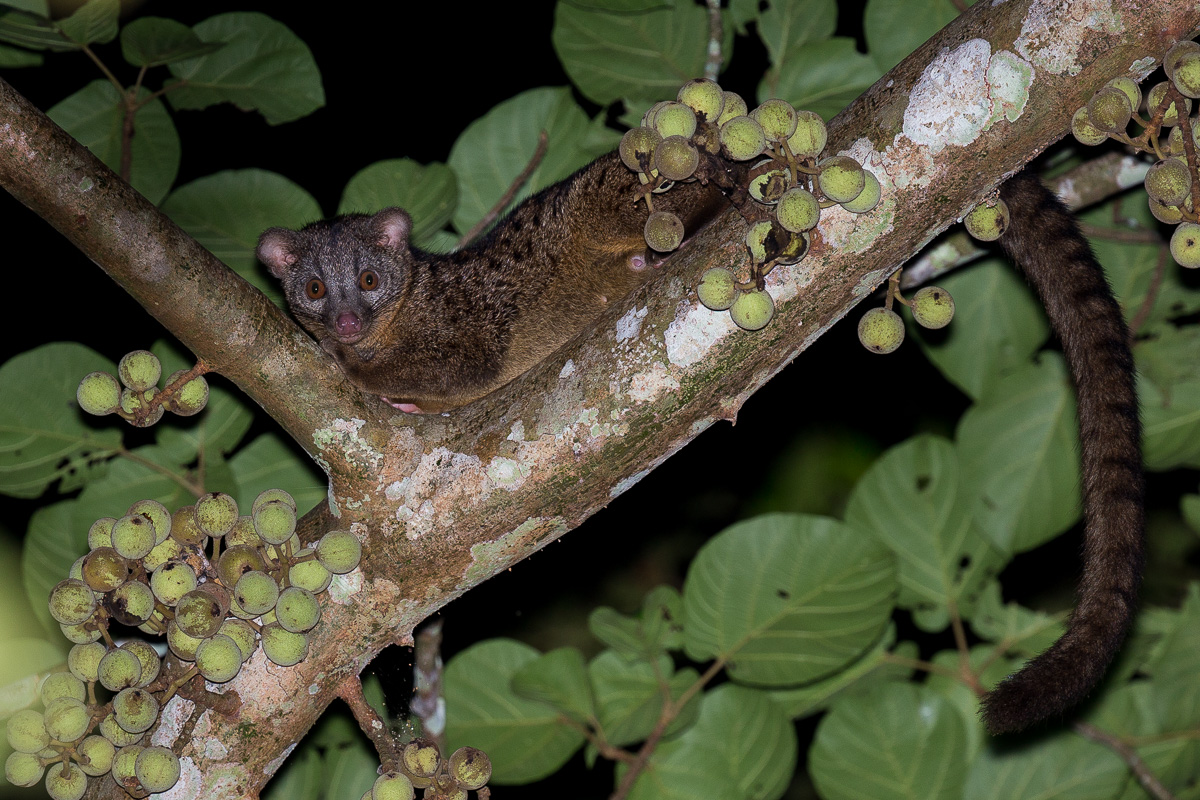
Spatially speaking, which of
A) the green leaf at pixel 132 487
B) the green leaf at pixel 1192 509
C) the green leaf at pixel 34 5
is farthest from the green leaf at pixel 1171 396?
the green leaf at pixel 34 5

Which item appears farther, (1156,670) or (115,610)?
(1156,670)

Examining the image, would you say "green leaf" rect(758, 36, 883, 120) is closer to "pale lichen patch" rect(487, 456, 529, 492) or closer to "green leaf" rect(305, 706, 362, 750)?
"pale lichen patch" rect(487, 456, 529, 492)

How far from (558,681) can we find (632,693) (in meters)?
0.36

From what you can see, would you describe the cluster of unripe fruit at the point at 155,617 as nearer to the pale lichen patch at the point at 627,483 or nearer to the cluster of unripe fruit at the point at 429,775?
the cluster of unripe fruit at the point at 429,775

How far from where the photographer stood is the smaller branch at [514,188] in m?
4.07

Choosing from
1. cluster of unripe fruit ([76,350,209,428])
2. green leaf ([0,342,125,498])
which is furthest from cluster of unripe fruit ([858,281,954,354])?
green leaf ([0,342,125,498])

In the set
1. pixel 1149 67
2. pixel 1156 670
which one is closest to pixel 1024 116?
pixel 1149 67

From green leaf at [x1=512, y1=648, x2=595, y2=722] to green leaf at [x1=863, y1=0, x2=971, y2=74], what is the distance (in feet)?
7.86

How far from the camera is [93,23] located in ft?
10.7

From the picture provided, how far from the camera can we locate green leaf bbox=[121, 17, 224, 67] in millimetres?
3289

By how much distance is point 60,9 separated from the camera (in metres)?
3.40

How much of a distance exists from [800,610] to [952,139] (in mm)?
1840

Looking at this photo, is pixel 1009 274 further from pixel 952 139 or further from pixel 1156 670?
pixel 952 139

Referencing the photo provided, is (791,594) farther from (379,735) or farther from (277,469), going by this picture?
(277,469)
